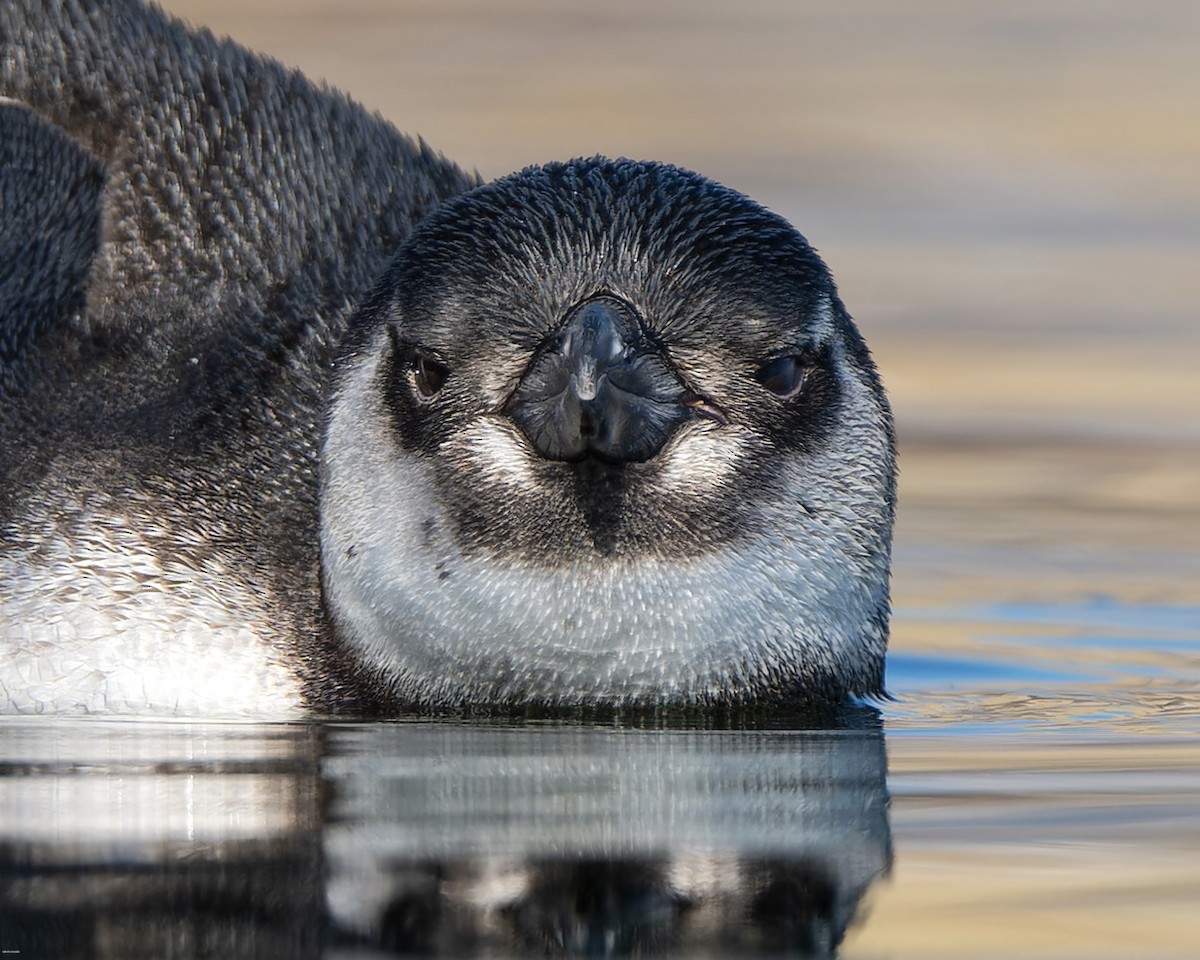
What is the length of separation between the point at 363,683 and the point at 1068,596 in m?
3.32

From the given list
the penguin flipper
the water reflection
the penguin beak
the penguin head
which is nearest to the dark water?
the water reflection

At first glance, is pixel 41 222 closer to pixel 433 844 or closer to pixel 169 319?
pixel 169 319

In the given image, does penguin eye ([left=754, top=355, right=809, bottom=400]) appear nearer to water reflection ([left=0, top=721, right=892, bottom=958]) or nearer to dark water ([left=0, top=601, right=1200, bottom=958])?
dark water ([left=0, top=601, right=1200, bottom=958])

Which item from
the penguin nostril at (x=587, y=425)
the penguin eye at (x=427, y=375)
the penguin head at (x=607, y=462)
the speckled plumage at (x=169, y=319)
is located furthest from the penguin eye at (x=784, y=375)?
the speckled plumage at (x=169, y=319)

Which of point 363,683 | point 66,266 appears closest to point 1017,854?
point 363,683

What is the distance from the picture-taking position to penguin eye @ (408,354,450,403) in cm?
571

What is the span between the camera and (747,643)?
5.70m

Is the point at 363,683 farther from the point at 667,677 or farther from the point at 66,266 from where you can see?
the point at 66,266

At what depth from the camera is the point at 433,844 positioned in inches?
149

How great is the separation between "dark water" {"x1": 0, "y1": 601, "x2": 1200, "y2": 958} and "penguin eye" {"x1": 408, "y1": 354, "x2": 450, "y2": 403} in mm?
781

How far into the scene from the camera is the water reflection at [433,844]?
3.20 meters

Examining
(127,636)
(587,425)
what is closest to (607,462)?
(587,425)

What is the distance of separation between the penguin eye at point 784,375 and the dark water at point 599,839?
30.9 inches

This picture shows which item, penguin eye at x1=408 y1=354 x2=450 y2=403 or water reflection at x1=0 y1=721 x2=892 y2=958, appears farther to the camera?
penguin eye at x1=408 y1=354 x2=450 y2=403
